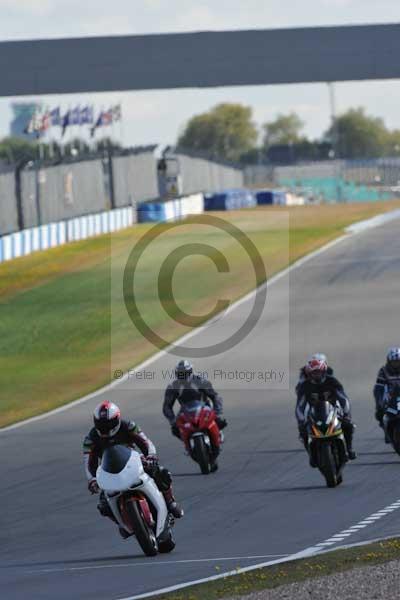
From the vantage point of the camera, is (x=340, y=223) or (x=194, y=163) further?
(x=194, y=163)

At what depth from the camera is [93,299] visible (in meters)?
46.5

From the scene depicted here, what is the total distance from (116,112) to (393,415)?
77.4 meters

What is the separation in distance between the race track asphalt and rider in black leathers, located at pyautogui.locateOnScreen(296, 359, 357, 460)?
0.62 m

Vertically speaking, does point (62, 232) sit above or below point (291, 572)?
below

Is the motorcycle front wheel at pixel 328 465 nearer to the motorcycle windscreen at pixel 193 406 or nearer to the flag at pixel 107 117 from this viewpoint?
the motorcycle windscreen at pixel 193 406

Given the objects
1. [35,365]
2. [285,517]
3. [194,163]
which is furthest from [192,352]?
[194,163]

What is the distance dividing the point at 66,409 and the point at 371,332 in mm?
10865

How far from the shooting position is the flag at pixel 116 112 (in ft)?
307

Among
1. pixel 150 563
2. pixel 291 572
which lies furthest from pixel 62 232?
pixel 291 572

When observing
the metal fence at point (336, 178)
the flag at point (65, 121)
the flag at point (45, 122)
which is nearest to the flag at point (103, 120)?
the flag at point (65, 121)

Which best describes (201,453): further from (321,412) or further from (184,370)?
(321,412)

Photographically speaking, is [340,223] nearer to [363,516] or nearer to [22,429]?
[22,429]

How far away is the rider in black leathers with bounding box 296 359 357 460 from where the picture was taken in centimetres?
1752

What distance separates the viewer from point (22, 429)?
25.0 meters
